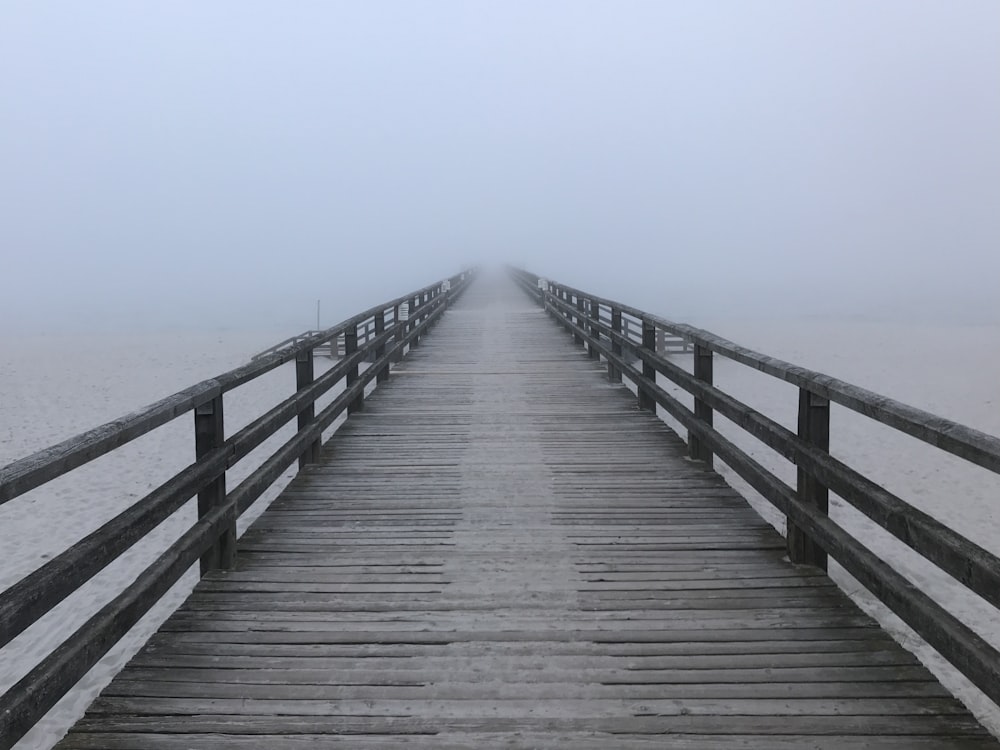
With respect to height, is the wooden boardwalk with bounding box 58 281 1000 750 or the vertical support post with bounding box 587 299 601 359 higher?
the vertical support post with bounding box 587 299 601 359

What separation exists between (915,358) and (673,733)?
2723cm

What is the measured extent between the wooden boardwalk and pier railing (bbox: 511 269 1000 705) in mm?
312

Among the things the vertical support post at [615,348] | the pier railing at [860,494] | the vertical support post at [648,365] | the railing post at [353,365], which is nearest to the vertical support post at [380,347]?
the railing post at [353,365]

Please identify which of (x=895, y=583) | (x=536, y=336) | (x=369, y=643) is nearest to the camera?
(x=895, y=583)

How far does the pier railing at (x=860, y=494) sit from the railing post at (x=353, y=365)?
3.58m

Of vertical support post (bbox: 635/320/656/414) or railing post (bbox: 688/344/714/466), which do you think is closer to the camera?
railing post (bbox: 688/344/714/466)

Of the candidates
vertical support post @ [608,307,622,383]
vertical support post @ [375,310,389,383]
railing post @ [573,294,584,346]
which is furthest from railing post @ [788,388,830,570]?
railing post @ [573,294,584,346]

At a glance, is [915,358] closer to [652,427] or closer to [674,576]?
[652,427]

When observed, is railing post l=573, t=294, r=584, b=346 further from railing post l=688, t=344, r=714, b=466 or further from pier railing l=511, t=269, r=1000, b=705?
pier railing l=511, t=269, r=1000, b=705

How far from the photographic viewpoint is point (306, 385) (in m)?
6.28

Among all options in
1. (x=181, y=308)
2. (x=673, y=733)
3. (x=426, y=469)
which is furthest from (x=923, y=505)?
(x=181, y=308)

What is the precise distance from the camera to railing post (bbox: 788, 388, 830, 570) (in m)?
3.98

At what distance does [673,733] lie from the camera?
2.78m

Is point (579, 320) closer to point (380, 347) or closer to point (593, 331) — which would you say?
point (593, 331)
